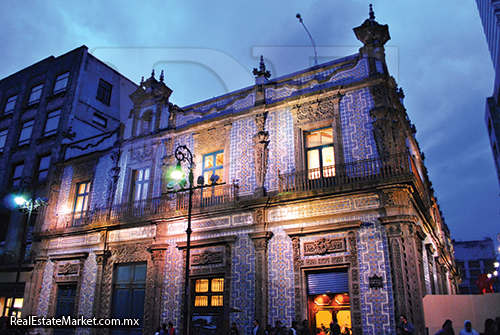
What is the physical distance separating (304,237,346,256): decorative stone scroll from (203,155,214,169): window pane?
570 cm

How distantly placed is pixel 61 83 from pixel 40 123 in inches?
115

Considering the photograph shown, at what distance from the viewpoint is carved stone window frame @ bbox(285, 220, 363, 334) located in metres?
11.6

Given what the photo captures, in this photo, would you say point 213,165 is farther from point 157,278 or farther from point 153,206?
point 157,278

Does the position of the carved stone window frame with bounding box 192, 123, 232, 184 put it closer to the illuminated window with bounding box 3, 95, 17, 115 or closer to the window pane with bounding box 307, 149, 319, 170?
the window pane with bounding box 307, 149, 319, 170

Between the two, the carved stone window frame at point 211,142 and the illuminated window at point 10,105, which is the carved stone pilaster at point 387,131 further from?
the illuminated window at point 10,105

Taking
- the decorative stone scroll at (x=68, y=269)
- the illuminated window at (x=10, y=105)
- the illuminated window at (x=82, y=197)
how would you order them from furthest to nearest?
1. the illuminated window at (x=10, y=105)
2. the illuminated window at (x=82, y=197)
3. the decorative stone scroll at (x=68, y=269)

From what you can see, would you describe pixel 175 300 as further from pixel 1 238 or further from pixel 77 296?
pixel 1 238

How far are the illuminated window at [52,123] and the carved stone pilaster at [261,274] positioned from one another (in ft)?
52.6

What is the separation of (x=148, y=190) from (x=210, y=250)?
4569 millimetres

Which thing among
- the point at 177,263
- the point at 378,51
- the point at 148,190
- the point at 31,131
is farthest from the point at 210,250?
the point at 31,131

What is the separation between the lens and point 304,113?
48.1 ft

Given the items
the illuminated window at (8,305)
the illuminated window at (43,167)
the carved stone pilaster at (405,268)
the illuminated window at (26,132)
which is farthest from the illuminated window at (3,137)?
the carved stone pilaster at (405,268)

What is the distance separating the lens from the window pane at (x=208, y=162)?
16281mm

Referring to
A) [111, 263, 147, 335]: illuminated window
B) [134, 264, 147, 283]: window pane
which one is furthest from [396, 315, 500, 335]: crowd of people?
[134, 264, 147, 283]: window pane
